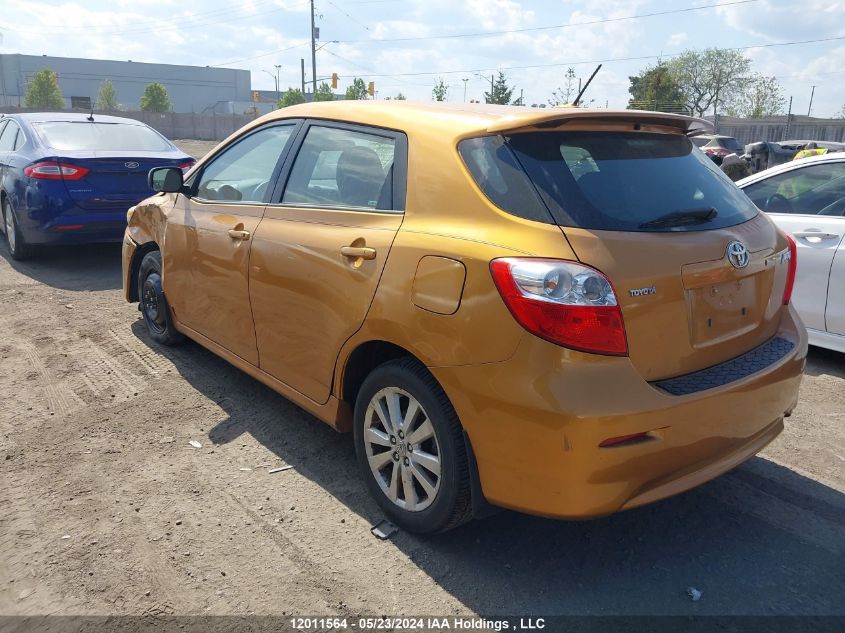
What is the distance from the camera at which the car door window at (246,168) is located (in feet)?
12.6

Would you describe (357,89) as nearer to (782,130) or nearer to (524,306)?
(782,130)

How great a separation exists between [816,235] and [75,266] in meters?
7.36

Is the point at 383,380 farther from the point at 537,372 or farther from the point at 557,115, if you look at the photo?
the point at 557,115

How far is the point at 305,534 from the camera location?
2967 mm

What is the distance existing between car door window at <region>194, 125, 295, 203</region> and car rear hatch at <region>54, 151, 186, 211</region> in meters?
3.16

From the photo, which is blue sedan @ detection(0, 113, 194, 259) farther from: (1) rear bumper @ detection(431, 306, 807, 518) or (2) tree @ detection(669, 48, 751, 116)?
(2) tree @ detection(669, 48, 751, 116)

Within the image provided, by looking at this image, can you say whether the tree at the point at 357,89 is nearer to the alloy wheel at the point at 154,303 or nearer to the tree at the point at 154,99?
the tree at the point at 154,99

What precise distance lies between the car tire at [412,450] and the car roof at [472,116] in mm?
1000

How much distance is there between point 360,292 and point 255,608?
4.18 ft

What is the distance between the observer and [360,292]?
2.92 m

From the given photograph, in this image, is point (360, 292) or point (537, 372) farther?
point (360, 292)

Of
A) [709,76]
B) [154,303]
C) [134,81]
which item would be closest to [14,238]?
[154,303]

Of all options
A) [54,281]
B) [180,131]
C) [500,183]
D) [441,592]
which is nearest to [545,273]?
[500,183]

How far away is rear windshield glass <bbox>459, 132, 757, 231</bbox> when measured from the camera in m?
2.52
